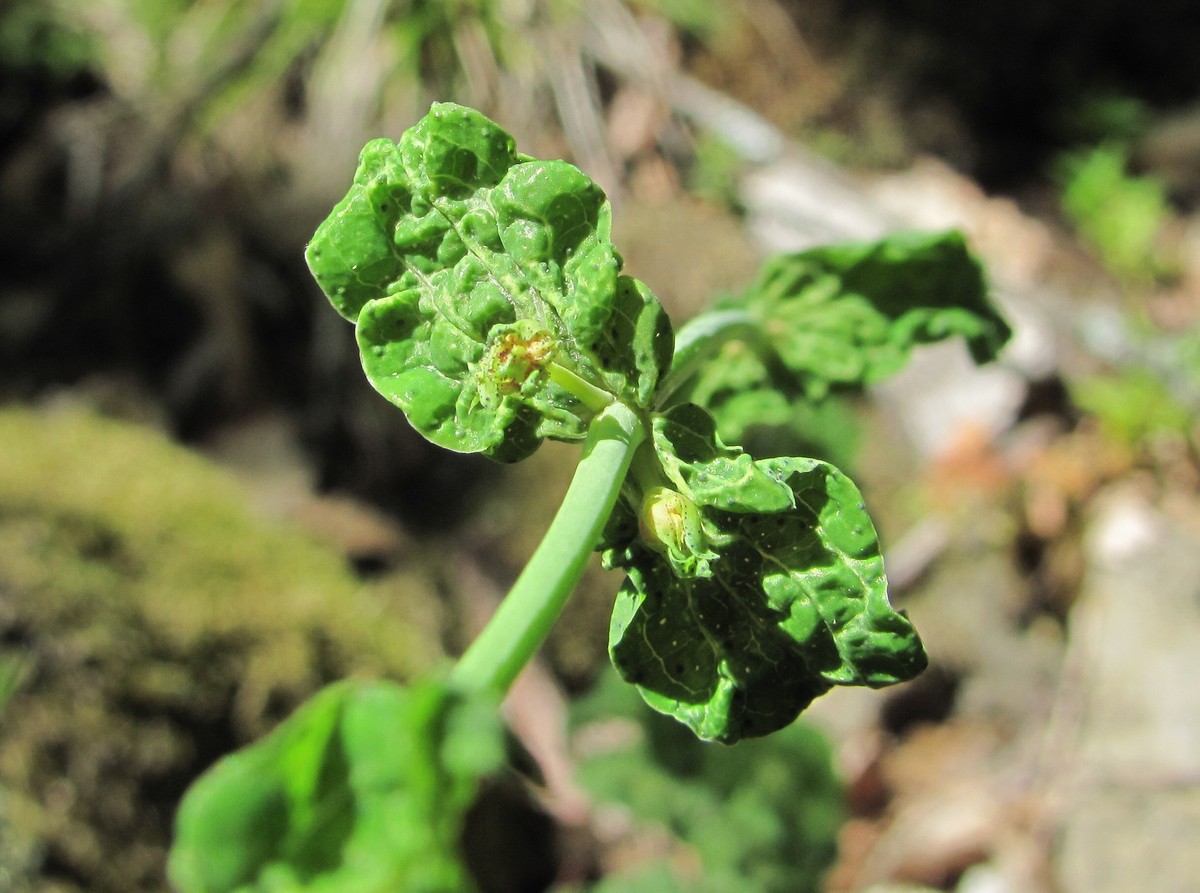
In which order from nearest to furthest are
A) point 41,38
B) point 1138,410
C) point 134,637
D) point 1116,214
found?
point 134,637, point 1138,410, point 41,38, point 1116,214

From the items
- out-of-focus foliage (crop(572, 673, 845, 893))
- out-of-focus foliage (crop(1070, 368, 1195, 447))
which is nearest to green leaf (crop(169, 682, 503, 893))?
out-of-focus foliage (crop(572, 673, 845, 893))

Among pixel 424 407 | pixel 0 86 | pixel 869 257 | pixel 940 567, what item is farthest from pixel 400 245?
pixel 0 86

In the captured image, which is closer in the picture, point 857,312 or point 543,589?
point 543,589

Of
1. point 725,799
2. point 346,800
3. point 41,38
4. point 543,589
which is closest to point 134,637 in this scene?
point 725,799

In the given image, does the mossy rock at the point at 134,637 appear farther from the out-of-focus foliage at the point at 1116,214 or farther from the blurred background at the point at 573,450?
the out-of-focus foliage at the point at 1116,214

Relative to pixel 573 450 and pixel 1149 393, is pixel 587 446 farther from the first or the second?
pixel 1149 393

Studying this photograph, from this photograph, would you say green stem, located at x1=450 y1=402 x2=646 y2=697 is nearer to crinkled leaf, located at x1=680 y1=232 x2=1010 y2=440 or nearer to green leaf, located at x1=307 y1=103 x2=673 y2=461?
green leaf, located at x1=307 y1=103 x2=673 y2=461

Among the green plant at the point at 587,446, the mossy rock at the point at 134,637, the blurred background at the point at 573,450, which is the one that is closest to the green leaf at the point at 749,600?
the green plant at the point at 587,446

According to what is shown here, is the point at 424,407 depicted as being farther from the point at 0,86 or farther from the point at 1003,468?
the point at 0,86
